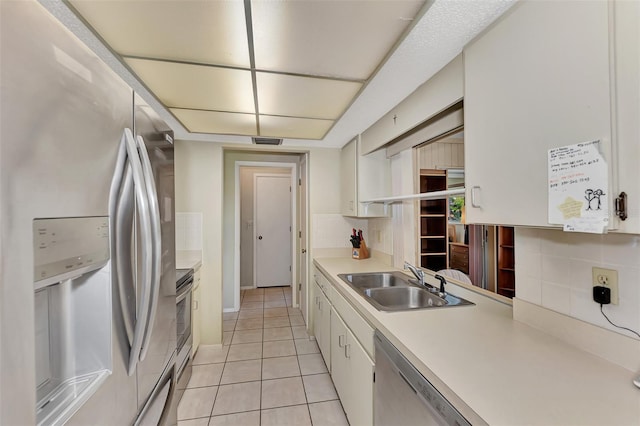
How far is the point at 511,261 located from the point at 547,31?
0.99 metres

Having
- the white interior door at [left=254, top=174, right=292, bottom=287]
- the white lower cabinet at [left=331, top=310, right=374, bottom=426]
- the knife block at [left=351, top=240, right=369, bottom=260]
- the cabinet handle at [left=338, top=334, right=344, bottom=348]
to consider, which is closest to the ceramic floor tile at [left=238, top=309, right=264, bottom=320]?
the white interior door at [left=254, top=174, right=292, bottom=287]

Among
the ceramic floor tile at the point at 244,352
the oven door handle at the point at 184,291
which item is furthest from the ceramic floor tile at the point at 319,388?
the oven door handle at the point at 184,291

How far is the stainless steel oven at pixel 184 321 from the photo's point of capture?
2.00 metres

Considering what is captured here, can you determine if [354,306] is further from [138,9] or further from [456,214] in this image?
[138,9]

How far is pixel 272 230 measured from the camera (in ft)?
15.7

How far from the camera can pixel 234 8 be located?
3.14 ft

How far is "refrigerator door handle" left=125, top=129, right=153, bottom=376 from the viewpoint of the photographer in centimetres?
78

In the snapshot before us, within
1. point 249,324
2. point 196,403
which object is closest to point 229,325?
point 249,324

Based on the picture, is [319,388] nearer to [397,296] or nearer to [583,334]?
[397,296]

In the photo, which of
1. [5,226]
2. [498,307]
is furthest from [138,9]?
[498,307]

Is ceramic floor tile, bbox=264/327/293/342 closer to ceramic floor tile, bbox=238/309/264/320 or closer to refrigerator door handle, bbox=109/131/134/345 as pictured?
ceramic floor tile, bbox=238/309/264/320

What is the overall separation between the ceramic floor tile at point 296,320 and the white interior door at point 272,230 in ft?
4.56

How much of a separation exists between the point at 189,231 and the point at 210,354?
1.22 metres

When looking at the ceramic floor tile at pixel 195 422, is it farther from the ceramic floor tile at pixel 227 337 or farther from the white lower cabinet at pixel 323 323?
the ceramic floor tile at pixel 227 337
